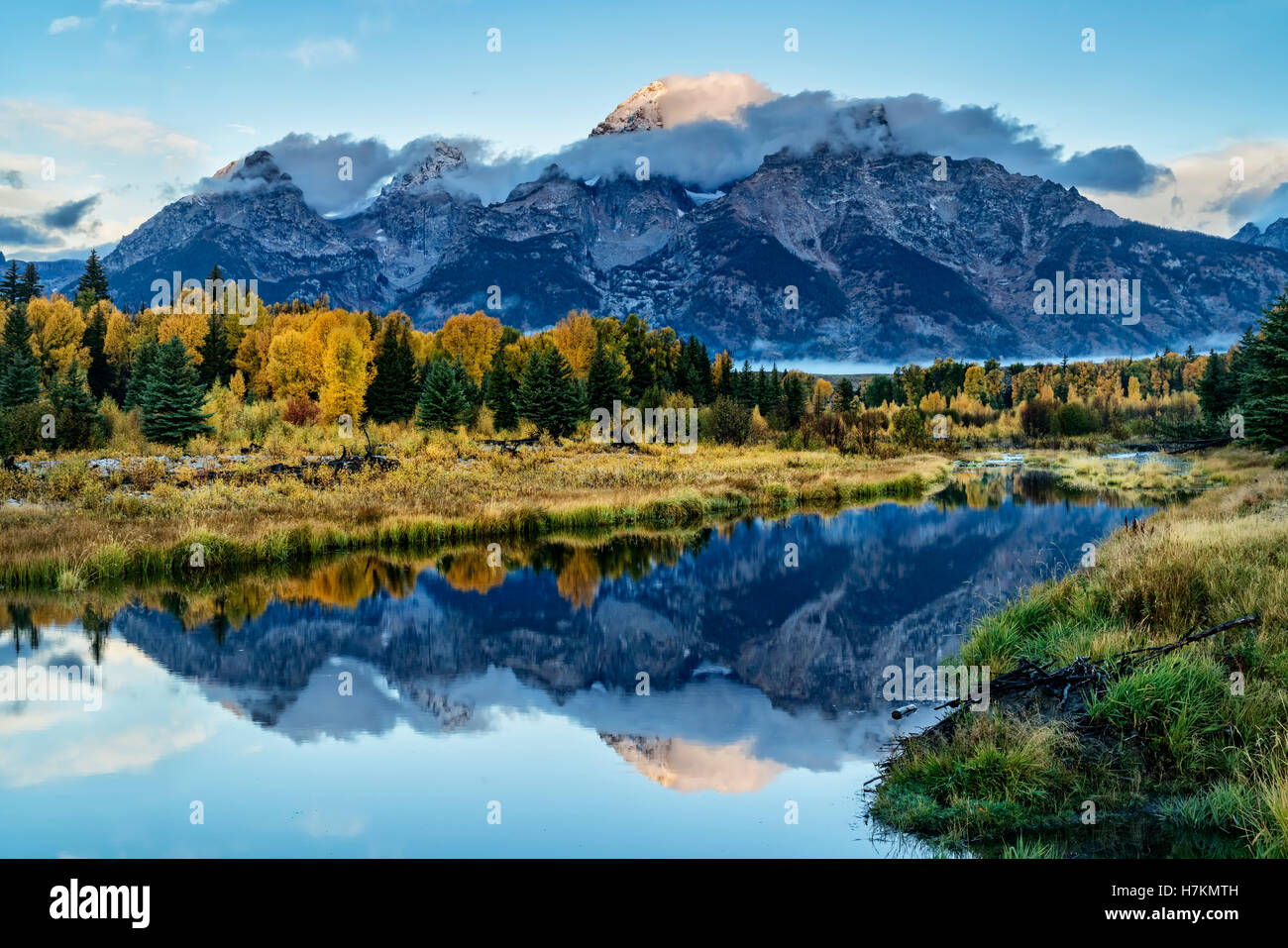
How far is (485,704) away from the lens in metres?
14.5

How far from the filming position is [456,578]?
25.0 metres

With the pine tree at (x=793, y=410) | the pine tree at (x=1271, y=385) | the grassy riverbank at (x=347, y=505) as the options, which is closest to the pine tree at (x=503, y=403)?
the grassy riverbank at (x=347, y=505)

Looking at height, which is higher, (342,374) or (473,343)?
(473,343)

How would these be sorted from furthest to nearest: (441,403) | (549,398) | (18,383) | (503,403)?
(503,403) < (549,398) < (441,403) < (18,383)

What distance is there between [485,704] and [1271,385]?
1508 inches

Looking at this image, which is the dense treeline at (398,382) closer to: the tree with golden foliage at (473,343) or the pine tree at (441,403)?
the pine tree at (441,403)

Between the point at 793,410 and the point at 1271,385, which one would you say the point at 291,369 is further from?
the point at 1271,385

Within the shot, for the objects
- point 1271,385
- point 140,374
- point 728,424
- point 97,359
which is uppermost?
point 97,359

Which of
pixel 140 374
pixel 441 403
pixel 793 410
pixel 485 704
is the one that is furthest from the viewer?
pixel 793 410

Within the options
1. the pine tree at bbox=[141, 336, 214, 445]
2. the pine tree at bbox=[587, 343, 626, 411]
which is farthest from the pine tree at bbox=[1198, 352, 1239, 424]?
the pine tree at bbox=[141, 336, 214, 445]

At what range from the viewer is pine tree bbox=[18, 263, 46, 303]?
103m

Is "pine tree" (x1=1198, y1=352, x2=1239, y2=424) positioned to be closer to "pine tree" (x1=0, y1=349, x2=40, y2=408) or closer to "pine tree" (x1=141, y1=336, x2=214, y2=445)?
"pine tree" (x1=141, y1=336, x2=214, y2=445)

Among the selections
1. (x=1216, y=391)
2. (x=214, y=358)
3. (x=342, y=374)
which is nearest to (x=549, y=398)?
(x=342, y=374)
